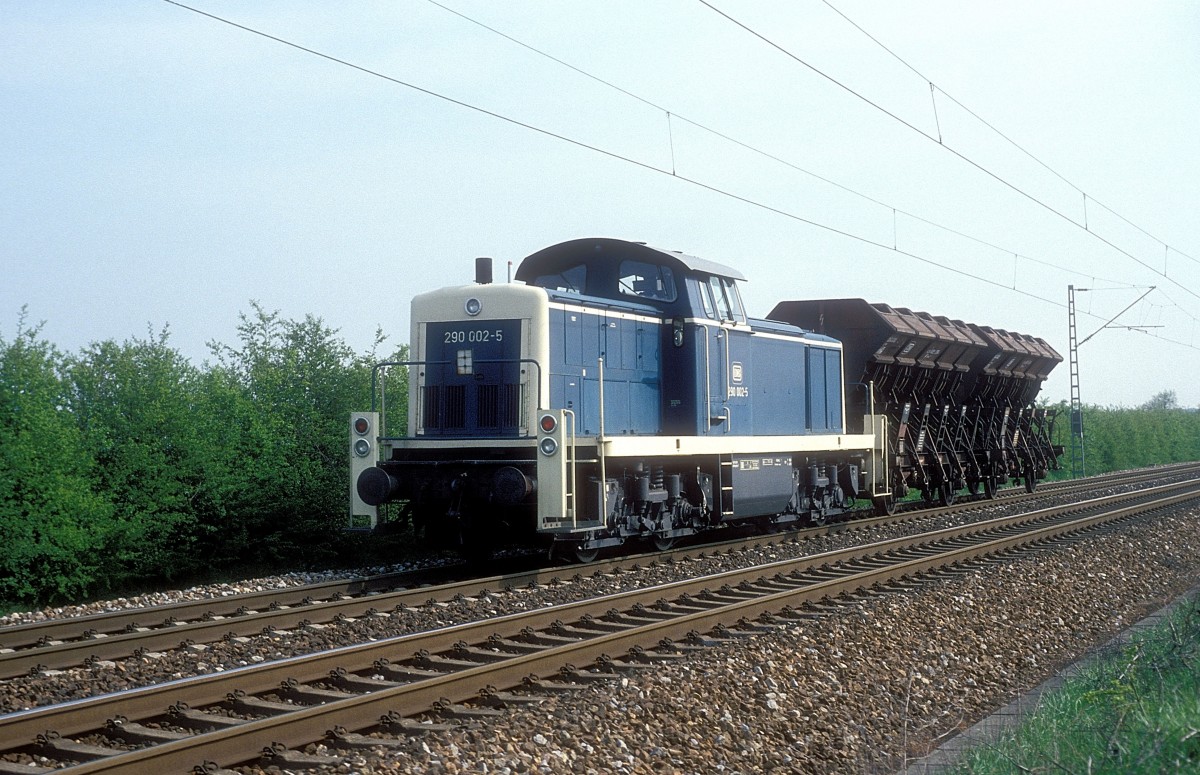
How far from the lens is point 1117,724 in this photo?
4.49m

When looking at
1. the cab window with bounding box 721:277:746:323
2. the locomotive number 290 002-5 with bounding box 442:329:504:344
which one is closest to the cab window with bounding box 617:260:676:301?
the cab window with bounding box 721:277:746:323

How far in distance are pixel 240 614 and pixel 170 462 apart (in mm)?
4583

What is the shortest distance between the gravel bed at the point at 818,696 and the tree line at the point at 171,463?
710 cm

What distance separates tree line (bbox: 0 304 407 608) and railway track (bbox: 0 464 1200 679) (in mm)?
2911

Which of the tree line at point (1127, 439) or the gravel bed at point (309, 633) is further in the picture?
the tree line at point (1127, 439)

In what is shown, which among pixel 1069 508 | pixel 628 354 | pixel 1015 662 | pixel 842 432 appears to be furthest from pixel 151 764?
pixel 1069 508

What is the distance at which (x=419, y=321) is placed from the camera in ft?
37.7

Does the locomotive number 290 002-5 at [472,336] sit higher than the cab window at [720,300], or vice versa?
the cab window at [720,300]

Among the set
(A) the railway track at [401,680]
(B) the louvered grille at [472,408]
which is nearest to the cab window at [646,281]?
(B) the louvered grille at [472,408]

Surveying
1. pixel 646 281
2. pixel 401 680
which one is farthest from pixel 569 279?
pixel 401 680

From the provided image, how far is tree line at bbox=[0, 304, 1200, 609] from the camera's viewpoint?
10.7 meters

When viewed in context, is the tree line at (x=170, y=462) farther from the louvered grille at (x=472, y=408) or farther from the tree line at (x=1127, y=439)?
the tree line at (x=1127, y=439)

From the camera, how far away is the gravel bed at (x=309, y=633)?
19.4 feet

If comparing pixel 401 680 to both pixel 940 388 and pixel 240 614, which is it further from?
pixel 940 388
